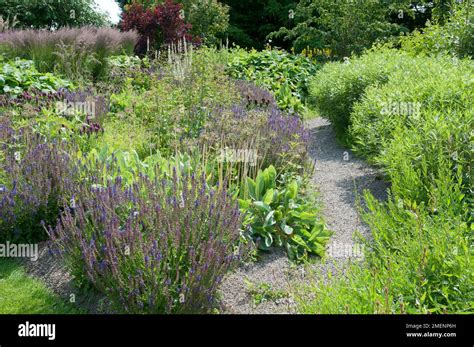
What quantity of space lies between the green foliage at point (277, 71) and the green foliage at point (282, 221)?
6087mm

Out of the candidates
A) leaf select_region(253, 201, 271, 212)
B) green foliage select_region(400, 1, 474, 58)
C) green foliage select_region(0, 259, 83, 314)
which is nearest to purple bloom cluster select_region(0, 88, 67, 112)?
green foliage select_region(0, 259, 83, 314)

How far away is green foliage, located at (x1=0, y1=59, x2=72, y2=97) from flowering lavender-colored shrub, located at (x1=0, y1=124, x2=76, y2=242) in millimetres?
3022

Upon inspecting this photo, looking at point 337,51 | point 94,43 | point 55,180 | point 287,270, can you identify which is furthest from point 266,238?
point 337,51

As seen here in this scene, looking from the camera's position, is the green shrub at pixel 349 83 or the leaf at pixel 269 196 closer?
the leaf at pixel 269 196

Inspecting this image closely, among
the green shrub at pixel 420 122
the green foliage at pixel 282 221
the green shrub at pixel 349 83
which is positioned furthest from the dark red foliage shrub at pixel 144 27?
the green foliage at pixel 282 221

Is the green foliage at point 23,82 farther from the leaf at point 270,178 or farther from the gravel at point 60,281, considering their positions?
the leaf at point 270,178

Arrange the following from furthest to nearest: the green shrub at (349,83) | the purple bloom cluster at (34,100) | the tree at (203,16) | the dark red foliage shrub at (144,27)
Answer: the tree at (203,16)
the dark red foliage shrub at (144,27)
the green shrub at (349,83)
the purple bloom cluster at (34,100)

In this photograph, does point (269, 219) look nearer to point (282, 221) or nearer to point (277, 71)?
point (282, 221)

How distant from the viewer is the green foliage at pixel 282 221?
13.5 ft

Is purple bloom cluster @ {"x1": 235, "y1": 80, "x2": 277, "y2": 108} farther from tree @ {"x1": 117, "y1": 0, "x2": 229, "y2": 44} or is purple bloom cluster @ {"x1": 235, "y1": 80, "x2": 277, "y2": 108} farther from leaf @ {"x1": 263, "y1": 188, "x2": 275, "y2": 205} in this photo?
tree @ {"x1": 117, "y1": 0, "x2": 229, "y2": 44}

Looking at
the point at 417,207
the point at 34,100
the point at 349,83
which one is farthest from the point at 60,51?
the point at 417,207

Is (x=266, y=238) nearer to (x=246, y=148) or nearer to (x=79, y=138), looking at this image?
(x=246, y=148)

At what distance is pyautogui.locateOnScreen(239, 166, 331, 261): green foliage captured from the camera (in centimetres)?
410

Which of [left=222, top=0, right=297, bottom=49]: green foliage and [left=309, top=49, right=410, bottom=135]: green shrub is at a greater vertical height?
[left=222, top=0, right=297, bottom=49]: green foliage
